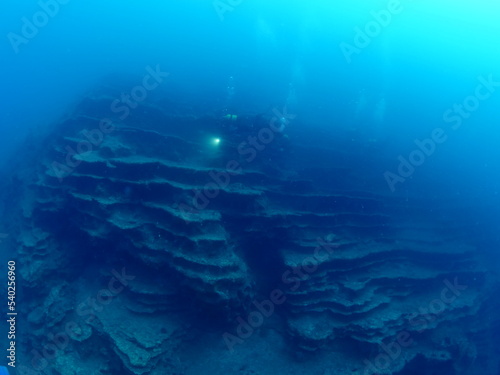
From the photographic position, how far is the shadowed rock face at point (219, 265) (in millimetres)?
14969

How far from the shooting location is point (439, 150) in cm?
4275

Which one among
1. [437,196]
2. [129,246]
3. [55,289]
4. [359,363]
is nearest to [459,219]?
[437,196]

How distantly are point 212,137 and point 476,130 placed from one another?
51029 mm

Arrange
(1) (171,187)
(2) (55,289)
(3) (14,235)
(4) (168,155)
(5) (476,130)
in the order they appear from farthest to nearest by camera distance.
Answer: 1. (5) (476,130)
2. (4) (168,155)
3. (3) (14,235)
4. (1) (171,187)
5. (2) (55,289)

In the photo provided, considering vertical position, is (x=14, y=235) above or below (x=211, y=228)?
below

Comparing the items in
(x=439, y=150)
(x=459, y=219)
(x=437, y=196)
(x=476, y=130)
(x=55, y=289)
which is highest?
(x=476, y=130)

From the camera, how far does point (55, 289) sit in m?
16.3

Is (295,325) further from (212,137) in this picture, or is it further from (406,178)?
(406,178)

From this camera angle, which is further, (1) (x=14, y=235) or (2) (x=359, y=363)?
(1) (x=14, y=235)

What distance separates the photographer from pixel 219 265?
15086 millimetres

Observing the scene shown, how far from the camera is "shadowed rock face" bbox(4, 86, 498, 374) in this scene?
14969 mm

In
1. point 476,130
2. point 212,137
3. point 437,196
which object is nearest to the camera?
point 212,137

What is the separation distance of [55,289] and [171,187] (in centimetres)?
756

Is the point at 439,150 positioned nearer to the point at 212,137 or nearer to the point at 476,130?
the point at 476,130
